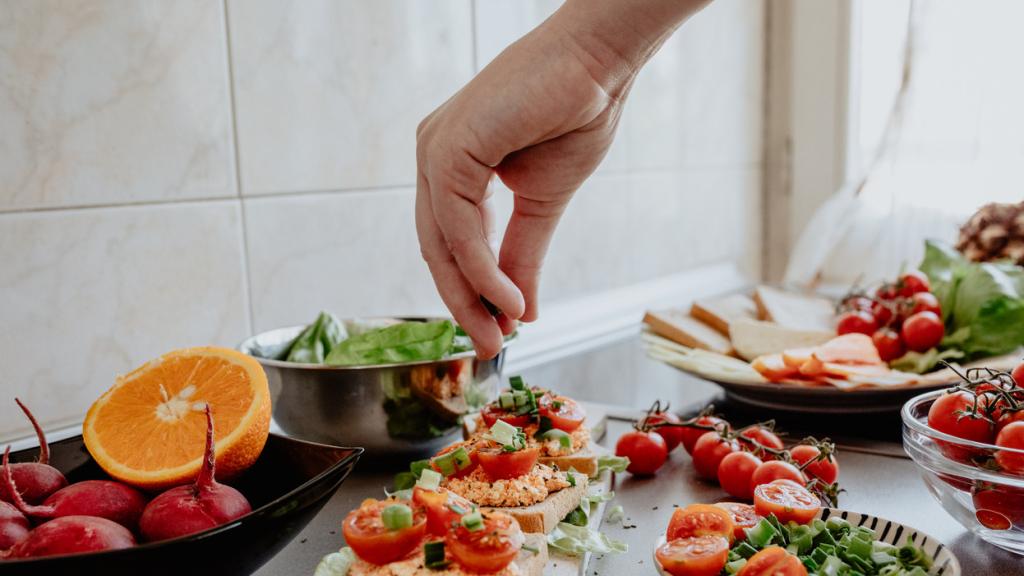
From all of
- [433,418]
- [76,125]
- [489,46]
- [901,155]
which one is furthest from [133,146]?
[901,155]

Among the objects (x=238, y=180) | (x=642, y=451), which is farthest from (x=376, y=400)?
(x=238, y=180)

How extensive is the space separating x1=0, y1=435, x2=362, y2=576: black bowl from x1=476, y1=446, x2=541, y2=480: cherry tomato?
0.16 m

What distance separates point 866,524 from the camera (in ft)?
2.72

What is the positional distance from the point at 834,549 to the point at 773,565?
81 millimetres

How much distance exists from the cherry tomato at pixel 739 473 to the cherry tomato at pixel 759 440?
4cm

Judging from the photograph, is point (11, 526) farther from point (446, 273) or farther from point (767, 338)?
point (767, 338)

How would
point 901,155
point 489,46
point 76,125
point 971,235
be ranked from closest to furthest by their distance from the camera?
point 76,125, point 489,46, point 971,235, point 901,155

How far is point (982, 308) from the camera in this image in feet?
4.54

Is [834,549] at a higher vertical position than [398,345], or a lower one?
lower

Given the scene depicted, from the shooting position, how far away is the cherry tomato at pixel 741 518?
0.80 m

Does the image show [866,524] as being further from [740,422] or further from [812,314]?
[812,314]

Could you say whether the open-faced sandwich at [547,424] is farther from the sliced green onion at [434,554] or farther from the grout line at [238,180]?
the grout line at [238,180]

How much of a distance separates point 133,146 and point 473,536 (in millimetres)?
730

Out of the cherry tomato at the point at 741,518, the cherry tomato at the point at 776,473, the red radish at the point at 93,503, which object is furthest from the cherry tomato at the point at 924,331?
the red radish at the point at 93,503
